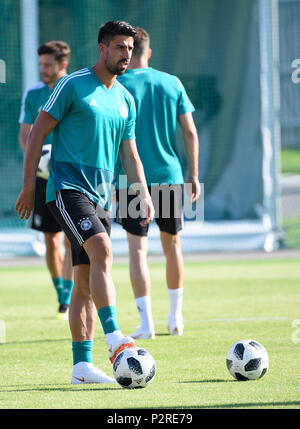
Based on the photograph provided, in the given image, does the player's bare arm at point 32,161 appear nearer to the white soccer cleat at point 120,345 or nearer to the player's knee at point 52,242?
the white soccer cleat at point 120,345

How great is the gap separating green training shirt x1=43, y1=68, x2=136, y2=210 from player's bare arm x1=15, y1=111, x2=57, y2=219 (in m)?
0.07

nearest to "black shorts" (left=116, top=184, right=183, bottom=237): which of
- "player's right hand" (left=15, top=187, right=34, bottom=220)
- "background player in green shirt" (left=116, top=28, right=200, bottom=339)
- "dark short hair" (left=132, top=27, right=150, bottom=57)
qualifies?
"background player in green shirt" (left=116, top=28, right=200, bottom=339)

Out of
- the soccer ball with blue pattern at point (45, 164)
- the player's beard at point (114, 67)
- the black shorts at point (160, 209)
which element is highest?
the player's beard at point (114, 67)

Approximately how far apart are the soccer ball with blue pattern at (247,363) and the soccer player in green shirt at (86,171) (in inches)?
28.9

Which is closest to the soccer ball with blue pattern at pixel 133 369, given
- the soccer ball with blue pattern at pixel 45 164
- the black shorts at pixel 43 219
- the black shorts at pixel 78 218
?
the black shorts at pixel 78 218

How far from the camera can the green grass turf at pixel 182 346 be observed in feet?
14.8

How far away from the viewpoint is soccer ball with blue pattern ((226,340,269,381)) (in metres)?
5.06

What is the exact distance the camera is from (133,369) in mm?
4801

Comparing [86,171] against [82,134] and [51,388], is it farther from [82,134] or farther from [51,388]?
[51,388]

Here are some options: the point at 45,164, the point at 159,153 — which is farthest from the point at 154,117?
the point at 45,164

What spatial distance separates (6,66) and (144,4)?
10.4 feet

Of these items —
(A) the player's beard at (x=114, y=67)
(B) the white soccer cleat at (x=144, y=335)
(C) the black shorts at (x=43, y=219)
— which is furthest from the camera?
(C) the black shorts at (x=43, y=219)
